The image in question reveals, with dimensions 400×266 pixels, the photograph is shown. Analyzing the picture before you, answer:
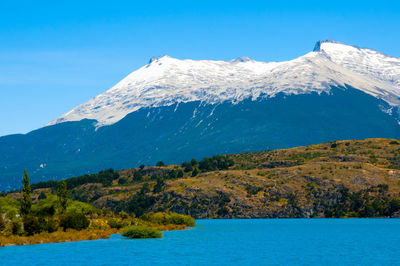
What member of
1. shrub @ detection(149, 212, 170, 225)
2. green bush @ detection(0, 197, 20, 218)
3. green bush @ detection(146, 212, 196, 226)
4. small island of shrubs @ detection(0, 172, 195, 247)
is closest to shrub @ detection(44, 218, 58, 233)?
small island of shrubs @ detection(0, 172, 195, 247)

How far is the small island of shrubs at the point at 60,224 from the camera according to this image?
97.4 metres

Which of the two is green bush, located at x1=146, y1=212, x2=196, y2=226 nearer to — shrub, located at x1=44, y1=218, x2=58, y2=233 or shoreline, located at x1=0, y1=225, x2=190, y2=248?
shoreline, located at x1=0, y1=225, x2=190, y2=248

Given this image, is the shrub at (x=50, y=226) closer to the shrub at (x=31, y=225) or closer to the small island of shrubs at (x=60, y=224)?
the small island of shrubs at (x=60, y=224)

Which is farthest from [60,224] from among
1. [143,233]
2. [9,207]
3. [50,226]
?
[9,207]

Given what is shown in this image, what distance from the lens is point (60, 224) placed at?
110 metres

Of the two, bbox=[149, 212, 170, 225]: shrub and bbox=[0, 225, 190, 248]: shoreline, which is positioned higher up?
bbox=[0, 225, 190, 248]: shoreline

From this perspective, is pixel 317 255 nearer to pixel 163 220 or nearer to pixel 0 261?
pixel 0 261

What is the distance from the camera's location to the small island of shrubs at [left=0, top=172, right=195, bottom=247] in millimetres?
97394

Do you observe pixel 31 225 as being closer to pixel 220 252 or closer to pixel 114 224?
pixel 114 224

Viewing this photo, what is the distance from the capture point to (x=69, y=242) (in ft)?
321

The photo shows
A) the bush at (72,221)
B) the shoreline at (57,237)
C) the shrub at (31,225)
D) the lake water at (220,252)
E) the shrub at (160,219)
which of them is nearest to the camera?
the lake water at (220,252)

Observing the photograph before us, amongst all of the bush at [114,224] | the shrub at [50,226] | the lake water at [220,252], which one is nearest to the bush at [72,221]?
the shrub at [50,226]

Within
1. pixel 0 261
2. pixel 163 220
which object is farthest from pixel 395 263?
pixel 163 220

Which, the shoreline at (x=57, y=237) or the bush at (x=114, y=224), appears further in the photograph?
the bush at (x=114, y=224)
